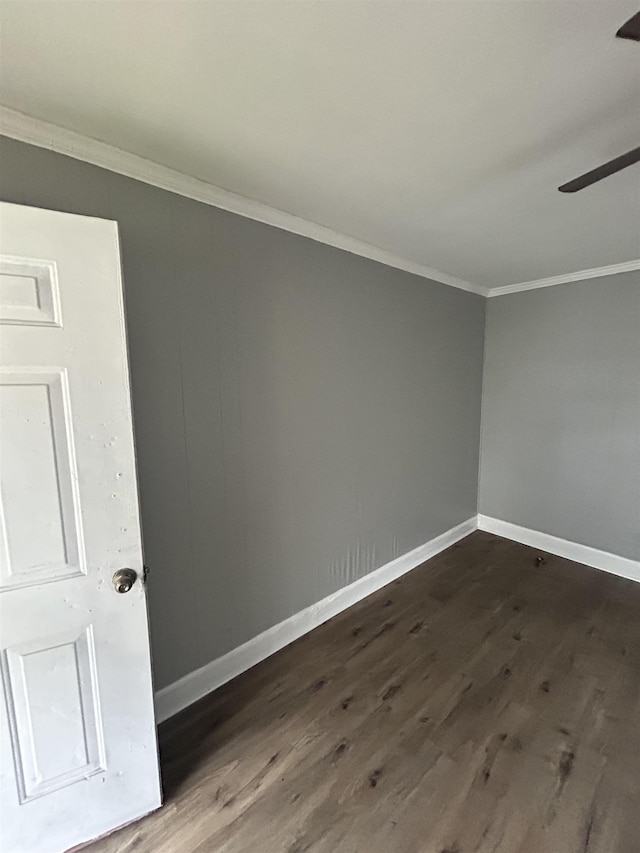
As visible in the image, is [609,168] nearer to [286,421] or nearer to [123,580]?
[286,421]

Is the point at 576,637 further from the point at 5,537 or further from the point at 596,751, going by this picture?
the point at 5,537

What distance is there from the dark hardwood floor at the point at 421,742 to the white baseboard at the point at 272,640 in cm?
5

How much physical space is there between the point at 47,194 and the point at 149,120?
433 mm

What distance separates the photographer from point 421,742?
1824 millimetres

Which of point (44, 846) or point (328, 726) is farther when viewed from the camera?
point (328, 726)

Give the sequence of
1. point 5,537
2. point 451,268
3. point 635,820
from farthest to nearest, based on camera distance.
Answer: point 451,268
point 635,820
point 5,537

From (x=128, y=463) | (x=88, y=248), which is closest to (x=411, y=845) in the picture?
(x=128, y=463)

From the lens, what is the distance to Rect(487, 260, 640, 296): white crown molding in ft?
9.95

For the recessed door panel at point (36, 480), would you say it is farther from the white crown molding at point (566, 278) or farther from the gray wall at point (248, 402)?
the white crown molding at point (566, 278)

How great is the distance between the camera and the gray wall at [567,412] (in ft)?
10.3

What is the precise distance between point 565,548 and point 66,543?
3.68 m

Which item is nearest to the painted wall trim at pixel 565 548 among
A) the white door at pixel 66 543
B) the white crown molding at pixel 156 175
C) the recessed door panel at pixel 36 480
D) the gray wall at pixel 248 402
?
the gray wall at pixel 248 402

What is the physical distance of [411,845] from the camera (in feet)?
4.69

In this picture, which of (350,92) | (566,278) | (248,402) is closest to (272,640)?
(248,402)
